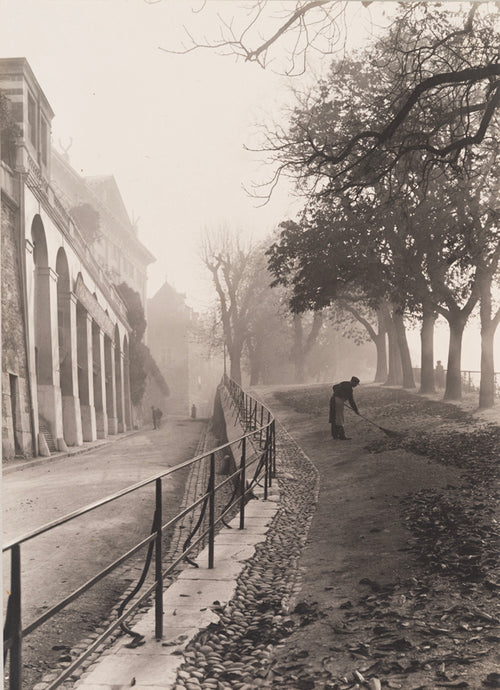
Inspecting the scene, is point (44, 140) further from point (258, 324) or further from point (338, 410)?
point (258, 324)

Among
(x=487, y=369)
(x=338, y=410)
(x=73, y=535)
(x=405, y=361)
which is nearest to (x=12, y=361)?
(x=73, y=535)

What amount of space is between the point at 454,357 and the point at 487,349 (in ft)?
3.88

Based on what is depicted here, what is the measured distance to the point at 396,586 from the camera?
5.38 m

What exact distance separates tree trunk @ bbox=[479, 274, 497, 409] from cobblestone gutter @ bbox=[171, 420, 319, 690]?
12268mm

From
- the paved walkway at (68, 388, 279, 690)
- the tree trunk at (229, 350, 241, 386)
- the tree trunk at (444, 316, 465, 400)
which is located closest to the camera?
the paved walkway at (68, 388, 279, 690)

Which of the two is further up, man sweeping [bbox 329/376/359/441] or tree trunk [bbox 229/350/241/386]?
tree trunk [bbox 229/350/241/386]

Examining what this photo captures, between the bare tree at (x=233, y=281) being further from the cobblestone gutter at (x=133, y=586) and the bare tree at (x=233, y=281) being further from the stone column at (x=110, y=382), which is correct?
the cobblestone gutter at (x=133, y=586)

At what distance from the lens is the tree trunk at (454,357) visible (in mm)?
20359

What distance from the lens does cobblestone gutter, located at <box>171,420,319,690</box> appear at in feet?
12.7

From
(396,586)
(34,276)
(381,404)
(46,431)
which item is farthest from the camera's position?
(381,404)

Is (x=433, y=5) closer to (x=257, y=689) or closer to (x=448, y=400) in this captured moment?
(x=257, y=689)

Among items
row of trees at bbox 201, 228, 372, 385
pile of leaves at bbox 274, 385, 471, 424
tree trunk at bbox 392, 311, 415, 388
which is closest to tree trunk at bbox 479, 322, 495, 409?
pile of leaves at bbox 274, 385, 471, 424

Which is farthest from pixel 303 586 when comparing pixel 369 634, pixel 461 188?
pixel 461 188

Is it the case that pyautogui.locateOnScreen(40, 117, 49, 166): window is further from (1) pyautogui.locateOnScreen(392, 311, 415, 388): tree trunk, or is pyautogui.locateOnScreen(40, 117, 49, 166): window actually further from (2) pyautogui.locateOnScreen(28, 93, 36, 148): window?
(1) pyautogui.locateOnScreen(392, 311, 415, 388): tree trunk
